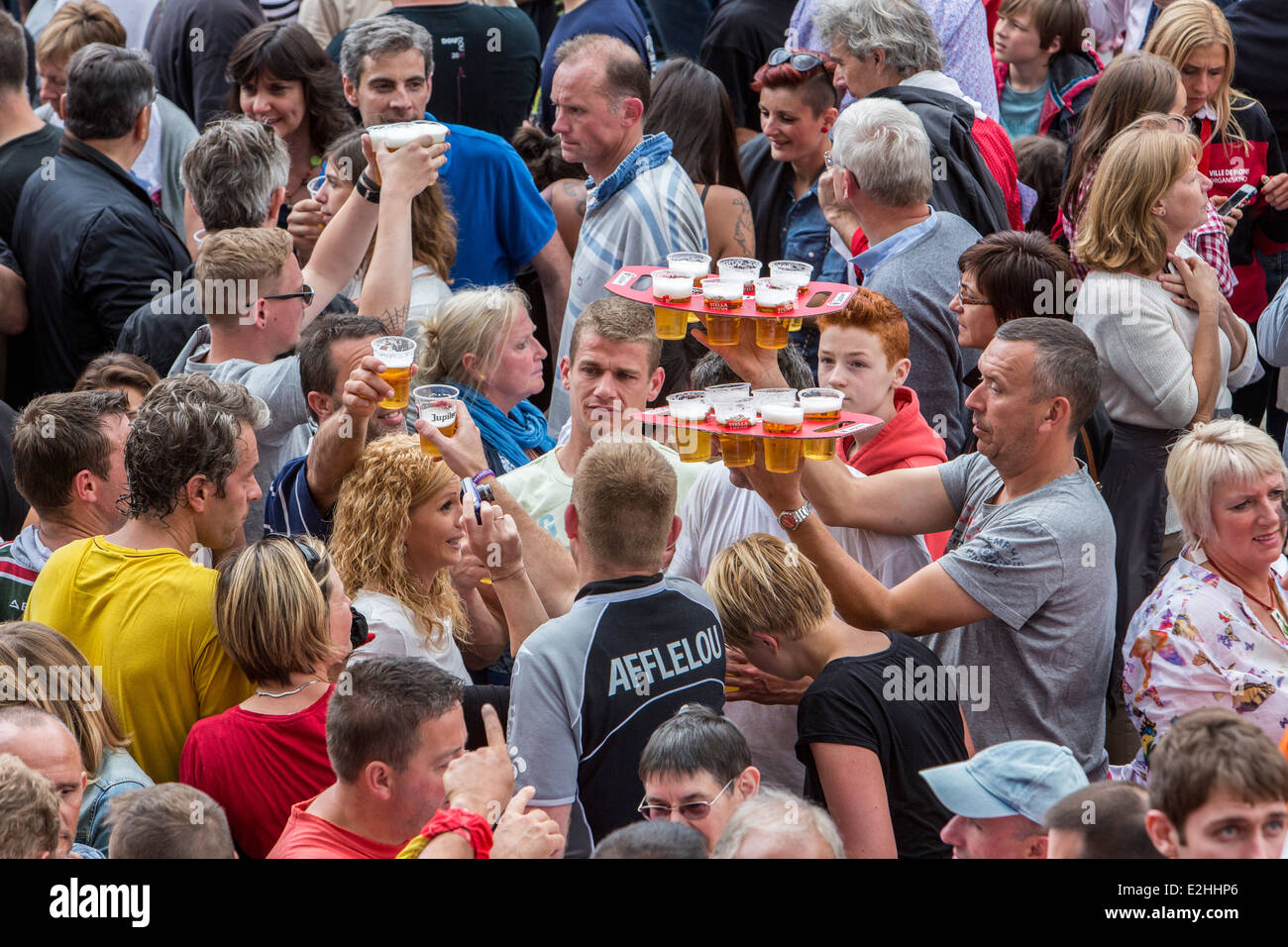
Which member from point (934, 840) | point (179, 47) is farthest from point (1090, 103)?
point (179, 47)

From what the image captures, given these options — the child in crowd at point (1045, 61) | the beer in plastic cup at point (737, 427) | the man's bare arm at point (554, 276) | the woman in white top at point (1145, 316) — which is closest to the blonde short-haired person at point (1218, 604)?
the woman in white top at point (1145, 316)

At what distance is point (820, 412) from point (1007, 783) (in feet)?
3.01

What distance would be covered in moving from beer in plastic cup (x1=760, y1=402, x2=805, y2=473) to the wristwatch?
172 millimetres

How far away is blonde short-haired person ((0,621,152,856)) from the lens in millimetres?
3090

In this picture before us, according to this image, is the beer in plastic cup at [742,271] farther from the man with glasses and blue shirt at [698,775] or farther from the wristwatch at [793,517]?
the man with glasses and blue shirt at [698,775]

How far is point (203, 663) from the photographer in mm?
3408

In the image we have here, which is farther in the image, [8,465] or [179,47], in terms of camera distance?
[179,47]

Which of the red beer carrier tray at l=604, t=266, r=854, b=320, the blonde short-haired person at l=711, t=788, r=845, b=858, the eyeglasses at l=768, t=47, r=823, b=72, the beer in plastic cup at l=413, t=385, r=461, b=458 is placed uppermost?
the eyeglasses at l=768, t=47, r=823, b=72

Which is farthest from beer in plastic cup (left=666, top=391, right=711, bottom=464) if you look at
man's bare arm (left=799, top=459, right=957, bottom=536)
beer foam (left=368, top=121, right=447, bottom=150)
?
beer foam (left=368, top=121, right=447, bottom=150)

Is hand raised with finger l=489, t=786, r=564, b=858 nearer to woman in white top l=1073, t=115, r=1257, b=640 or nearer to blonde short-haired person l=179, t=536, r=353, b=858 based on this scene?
blonde short-haired person l=179, t=536, r=353, b=858

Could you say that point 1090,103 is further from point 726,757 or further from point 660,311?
point 726,757

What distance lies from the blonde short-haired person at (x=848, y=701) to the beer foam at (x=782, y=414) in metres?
0.40

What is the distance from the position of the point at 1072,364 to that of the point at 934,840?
1.26 meters

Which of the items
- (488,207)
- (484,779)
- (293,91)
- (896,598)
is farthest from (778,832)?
(293,91)
